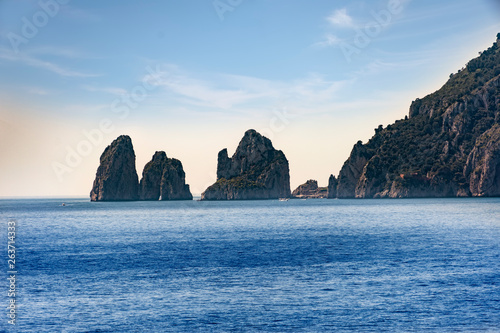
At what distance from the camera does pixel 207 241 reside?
10431 centimetres

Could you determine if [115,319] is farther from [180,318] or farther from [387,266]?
[387,266]

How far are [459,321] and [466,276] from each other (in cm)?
1902

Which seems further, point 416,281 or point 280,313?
point 416,281

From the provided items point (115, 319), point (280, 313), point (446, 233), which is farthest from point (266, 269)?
point (446, 233)

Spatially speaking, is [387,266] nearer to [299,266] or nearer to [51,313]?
[299,266]

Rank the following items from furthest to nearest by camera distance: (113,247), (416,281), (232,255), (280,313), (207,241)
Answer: (207,241)
(113,247)
(232,255)
(416,281)
(280,313)

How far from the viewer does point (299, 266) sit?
66688mm

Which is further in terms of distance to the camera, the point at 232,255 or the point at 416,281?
the point at 232,255

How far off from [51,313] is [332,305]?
80.5 ft

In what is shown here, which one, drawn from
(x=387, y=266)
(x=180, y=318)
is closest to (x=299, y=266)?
(x=387, y=266)

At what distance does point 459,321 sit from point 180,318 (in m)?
22.3

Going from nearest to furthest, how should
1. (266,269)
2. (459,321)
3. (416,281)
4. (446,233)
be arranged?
1. (459,321)
2. (416,281)
3. (266,269)
4. (446,233)

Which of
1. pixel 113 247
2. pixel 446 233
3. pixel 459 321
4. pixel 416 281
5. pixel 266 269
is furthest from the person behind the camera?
pixel 446 233

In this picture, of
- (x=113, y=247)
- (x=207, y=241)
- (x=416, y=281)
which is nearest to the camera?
(x=416, y=281)
